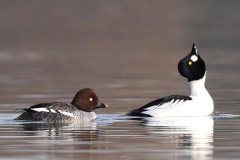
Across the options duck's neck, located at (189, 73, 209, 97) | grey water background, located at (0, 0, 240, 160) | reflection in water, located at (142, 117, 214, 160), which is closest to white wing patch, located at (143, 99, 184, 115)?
reflection in water, located at (142, 117, 214, 160)

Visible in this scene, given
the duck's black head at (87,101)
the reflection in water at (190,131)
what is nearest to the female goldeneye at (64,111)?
the duck's black head at (87,101)

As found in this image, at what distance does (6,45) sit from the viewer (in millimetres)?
46906

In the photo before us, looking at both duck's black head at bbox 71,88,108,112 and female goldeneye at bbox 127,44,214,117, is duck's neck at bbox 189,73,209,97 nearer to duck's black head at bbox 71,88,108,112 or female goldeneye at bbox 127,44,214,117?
female goldeneye at bbox 127,44,214,117

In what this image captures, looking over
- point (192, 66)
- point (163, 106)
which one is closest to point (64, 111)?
point (163, 106)

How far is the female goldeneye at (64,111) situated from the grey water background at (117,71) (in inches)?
8.3

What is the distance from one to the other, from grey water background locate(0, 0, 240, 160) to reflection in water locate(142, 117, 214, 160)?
14 millimetres

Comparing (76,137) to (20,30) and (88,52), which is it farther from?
(20,30)

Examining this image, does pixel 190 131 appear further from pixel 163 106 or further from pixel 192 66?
pixel 192 66

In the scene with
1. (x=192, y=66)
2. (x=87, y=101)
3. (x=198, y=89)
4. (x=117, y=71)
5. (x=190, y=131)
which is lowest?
(x=190, y=131)

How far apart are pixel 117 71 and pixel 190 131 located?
1327 cm

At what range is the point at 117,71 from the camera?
3234 cm

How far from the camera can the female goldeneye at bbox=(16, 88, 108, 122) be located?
2052 cm

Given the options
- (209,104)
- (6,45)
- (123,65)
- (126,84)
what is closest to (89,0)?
(6,45)

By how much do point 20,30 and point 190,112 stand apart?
117 feet
